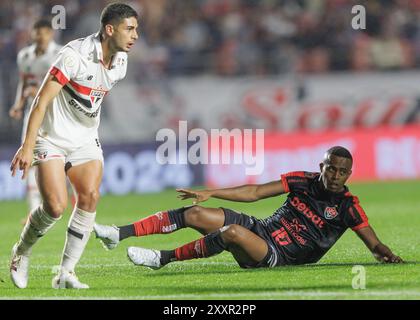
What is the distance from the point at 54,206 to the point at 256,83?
1221 centimetres

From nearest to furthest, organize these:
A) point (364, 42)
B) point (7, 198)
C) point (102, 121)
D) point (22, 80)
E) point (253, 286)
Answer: point (253, 286)
point (22, 80)
point (7, 198)
point (102, 121)
point (364, 42)

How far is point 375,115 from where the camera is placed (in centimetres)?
1942

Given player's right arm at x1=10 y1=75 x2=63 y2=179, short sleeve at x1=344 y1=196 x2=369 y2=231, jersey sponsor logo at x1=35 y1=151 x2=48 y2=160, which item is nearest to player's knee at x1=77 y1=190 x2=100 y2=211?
jersey sponsor logo at x1=35 y1=151 x2=48 y2=160

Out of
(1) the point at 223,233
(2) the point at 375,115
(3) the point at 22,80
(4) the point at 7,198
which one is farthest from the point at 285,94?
(1) the point at 223,233

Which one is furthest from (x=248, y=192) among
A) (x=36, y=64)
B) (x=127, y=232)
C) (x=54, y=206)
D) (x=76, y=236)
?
(x=36, y=64)

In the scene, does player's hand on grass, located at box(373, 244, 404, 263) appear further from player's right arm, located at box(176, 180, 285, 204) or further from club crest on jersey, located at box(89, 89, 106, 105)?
club crest on jersey, located at box(89, 89, 106, 105)

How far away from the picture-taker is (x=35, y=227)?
7848 millimetres

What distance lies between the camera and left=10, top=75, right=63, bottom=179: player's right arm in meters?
7.24

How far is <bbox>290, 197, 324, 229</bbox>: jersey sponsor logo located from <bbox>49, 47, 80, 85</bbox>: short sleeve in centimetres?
212

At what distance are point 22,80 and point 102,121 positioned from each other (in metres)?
6.03

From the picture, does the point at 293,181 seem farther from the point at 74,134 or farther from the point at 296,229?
the point at 74,134

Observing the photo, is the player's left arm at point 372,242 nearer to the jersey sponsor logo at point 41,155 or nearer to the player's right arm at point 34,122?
the jersey sponsor logo at point 41,155
